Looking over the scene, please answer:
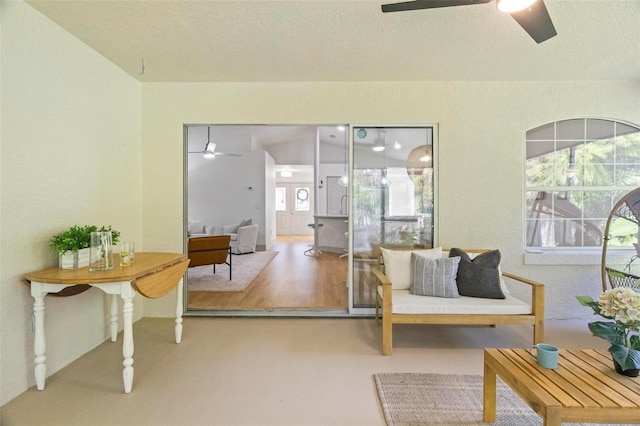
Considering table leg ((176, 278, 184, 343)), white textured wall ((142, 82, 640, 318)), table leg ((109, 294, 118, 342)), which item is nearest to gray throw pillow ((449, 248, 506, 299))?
white textured wall ((142, 82, 640, 318))

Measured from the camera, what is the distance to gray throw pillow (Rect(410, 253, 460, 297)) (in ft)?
7.93

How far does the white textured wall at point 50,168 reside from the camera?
173cm

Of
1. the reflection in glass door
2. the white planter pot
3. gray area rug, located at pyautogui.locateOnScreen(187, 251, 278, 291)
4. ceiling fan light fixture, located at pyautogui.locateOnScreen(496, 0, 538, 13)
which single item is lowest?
gray area rug, located at pyautogui.locateOnScreen(187, 251, 278, 291)

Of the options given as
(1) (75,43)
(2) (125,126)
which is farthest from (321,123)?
(1) (75,43)

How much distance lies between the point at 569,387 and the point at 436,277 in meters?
1.22

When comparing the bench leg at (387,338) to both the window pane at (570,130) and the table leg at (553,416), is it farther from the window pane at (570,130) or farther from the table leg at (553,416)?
the window pane at (570,130)

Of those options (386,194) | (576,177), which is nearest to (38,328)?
(386,194)

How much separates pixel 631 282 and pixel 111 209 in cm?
445

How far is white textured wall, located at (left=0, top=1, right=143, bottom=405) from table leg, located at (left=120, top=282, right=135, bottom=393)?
18.9 inches

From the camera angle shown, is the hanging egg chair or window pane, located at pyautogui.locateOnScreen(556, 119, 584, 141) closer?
the hanging egg chair

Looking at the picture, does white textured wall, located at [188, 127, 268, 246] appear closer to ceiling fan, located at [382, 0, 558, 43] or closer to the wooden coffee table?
ceiling fan, located at [382, 0, 558, 43]

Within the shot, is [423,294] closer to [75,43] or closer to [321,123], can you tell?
[321,123]

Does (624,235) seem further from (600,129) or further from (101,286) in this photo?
(101,286)

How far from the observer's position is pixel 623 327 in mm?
1319
